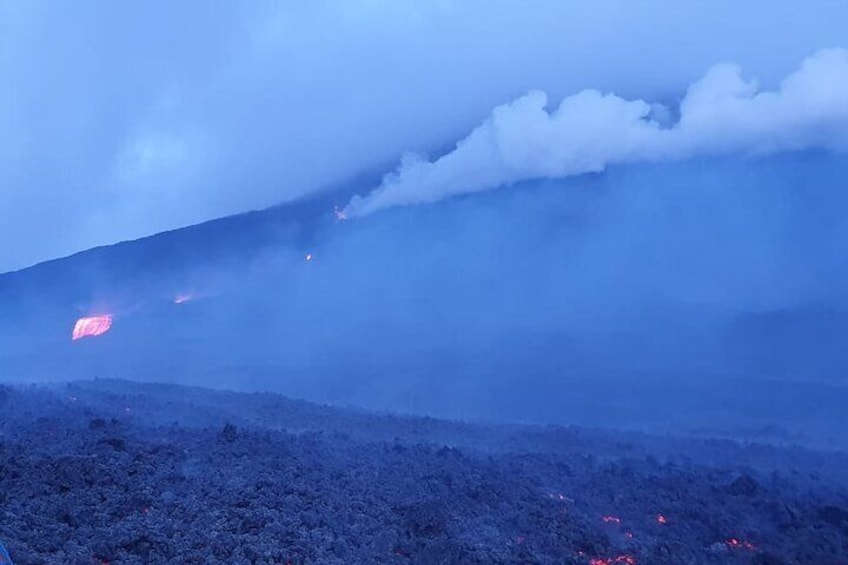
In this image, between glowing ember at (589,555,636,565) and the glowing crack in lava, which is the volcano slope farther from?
the glowing crack in lava

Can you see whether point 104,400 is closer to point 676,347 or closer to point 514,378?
point 514,378

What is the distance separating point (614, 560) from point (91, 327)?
3312cm

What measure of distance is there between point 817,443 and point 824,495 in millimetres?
8500

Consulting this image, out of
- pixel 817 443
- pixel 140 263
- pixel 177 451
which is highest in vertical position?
pixel 140 263

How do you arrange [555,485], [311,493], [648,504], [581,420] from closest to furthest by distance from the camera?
1. [311,493]
2. [648,504]
3. [555,485]
4. [581,420]

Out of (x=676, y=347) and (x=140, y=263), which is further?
(x=140, y=263)

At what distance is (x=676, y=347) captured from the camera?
1344 inches

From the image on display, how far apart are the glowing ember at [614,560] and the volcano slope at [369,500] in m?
0.03

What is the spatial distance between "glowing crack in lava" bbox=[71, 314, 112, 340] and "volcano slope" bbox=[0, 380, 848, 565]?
20.5m

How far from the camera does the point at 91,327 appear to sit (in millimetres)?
37156

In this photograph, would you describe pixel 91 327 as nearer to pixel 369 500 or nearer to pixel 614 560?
pixel 369 500

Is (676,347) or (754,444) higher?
(676,347)

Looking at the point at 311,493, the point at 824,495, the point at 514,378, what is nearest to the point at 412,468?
the point at 311,493

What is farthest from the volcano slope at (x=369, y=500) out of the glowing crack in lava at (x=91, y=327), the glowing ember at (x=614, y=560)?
the glowing crack in lava at (x=91, y=327)
